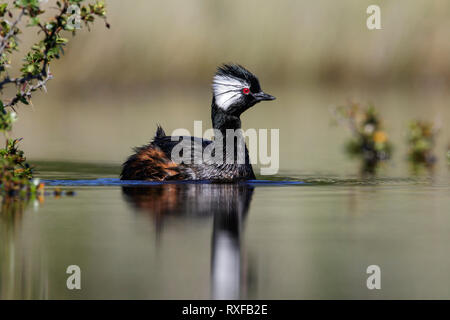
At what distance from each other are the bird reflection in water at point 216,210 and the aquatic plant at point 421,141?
861 cm

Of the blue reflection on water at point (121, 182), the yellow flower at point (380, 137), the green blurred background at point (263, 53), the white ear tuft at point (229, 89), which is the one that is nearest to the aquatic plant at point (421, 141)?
the yellow flower at point (380, 137)

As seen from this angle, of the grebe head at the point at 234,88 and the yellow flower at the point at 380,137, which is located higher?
the grebe head at the point at 234,88

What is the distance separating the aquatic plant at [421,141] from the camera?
25.8 meters

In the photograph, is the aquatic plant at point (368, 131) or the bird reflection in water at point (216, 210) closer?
the bird reflection in water at point (216, 210)

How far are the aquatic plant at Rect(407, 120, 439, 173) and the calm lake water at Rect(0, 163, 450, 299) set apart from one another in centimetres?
745

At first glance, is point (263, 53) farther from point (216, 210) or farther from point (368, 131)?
point (216, 210)

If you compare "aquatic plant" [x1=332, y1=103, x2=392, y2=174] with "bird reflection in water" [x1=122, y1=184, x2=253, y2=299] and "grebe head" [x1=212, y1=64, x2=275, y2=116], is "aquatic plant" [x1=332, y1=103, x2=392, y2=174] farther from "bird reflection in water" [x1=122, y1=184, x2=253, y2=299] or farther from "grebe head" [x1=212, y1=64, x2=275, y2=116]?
"bird reflection in water" [x1=122, y1=184, x2=253, y2=299]

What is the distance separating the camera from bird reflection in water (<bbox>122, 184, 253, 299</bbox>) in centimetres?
1093

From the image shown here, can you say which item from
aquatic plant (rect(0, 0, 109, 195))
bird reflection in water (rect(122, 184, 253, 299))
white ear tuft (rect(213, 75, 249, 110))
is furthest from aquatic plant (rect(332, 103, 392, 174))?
aquatic plant (rect(0, 0, 109, 195))

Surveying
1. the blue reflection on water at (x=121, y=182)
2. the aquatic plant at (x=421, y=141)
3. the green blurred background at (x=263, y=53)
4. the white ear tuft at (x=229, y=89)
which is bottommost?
the blue reflection on water at (x=121, y=182)

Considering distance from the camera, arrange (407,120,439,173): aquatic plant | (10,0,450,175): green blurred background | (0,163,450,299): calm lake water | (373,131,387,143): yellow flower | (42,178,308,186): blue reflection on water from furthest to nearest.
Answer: (10,0,450,175): green blurred background
(373,131,387,143): yellow flower
(407,120,439,173): aquatic plant
(42,178,308,186): blue reflection on water
(0,163,450,299): calm lake water

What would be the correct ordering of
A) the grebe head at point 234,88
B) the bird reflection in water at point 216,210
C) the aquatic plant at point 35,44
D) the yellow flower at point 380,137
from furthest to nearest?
the yellow flower at point 380,137 < the grebe head at point 234,88 < the aquatic plant at point 35,44 < the bird reflection in water at point 216,210

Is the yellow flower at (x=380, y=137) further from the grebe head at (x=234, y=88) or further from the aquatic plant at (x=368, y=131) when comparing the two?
the grebe head at (x=234, y=88)
